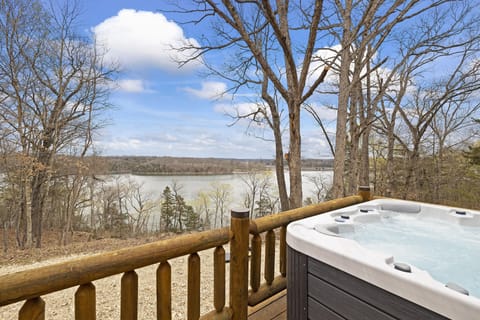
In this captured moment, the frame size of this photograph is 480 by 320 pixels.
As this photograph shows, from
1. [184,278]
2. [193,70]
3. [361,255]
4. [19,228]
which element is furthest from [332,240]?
[19,228]

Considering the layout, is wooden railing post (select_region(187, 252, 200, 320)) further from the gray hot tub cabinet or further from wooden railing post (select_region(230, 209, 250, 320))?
the gray hot tub cabinet

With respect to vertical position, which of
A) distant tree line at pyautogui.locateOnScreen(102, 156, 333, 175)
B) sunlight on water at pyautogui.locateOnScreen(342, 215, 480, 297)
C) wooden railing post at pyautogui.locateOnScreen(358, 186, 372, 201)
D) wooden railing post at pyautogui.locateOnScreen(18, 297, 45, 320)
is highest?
distant tree line at pyautogui.locateOnScreen(102, 156, 333, 175)

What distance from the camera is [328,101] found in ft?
26.9

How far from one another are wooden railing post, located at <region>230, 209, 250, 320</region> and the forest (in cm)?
334

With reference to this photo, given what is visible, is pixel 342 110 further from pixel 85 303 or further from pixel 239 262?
pixel 85 303

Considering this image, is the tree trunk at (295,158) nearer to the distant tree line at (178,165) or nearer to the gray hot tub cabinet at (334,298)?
the gray hot tub cabinet at (334,298)

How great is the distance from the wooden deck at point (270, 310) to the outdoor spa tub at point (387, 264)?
0.41m

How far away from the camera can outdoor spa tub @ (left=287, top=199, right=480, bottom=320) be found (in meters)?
0.90

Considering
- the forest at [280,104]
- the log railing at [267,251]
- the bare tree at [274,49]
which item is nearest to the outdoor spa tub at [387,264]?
the log railing at [267,251]

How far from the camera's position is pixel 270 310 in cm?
190

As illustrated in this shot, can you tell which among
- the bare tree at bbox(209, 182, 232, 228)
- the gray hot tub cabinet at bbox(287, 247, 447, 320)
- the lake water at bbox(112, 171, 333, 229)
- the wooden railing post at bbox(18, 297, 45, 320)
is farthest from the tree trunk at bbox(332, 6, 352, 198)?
the bare tree at bbox(209, 182, 232, 228)

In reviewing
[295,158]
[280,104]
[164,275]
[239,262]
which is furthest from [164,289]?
[280,104]

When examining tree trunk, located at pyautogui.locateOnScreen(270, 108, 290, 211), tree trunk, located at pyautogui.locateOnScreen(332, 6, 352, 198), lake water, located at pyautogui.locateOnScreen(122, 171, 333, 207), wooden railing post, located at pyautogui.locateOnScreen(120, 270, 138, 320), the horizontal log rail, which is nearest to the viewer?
the horizontal log rail

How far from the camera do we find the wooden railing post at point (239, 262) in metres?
1.54
